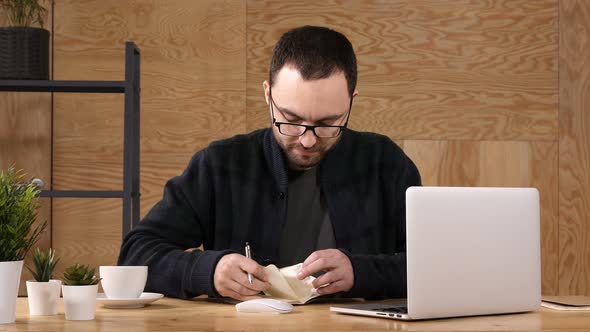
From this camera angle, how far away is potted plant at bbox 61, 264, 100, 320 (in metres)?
1.40

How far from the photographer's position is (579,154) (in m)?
3.54

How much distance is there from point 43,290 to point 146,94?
204 cm

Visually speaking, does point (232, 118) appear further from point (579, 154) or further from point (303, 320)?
point (303, 320)

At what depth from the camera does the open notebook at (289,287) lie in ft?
5.46

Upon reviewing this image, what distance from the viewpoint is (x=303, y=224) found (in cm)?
221

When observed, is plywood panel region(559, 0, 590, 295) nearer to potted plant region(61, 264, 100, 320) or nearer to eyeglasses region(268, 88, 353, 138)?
eyeglasses region(268, 88, 353, 138)

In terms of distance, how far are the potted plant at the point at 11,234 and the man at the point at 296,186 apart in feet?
1.81

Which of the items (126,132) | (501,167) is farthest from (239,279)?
(501,167)

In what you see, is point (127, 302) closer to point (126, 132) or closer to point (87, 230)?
point (126, 132)

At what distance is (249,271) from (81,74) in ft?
6.55

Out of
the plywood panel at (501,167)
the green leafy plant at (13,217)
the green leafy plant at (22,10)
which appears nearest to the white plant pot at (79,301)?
the green leafy plant at (13,217)

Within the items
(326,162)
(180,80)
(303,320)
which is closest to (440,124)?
(180,80)

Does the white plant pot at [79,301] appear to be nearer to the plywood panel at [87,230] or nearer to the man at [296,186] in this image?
the man at [296,186]

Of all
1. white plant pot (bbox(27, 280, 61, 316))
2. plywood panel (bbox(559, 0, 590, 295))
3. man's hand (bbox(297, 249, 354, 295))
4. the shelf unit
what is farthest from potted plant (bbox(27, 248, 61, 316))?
plywood panel (bbox(559, 0, 590, 295))
